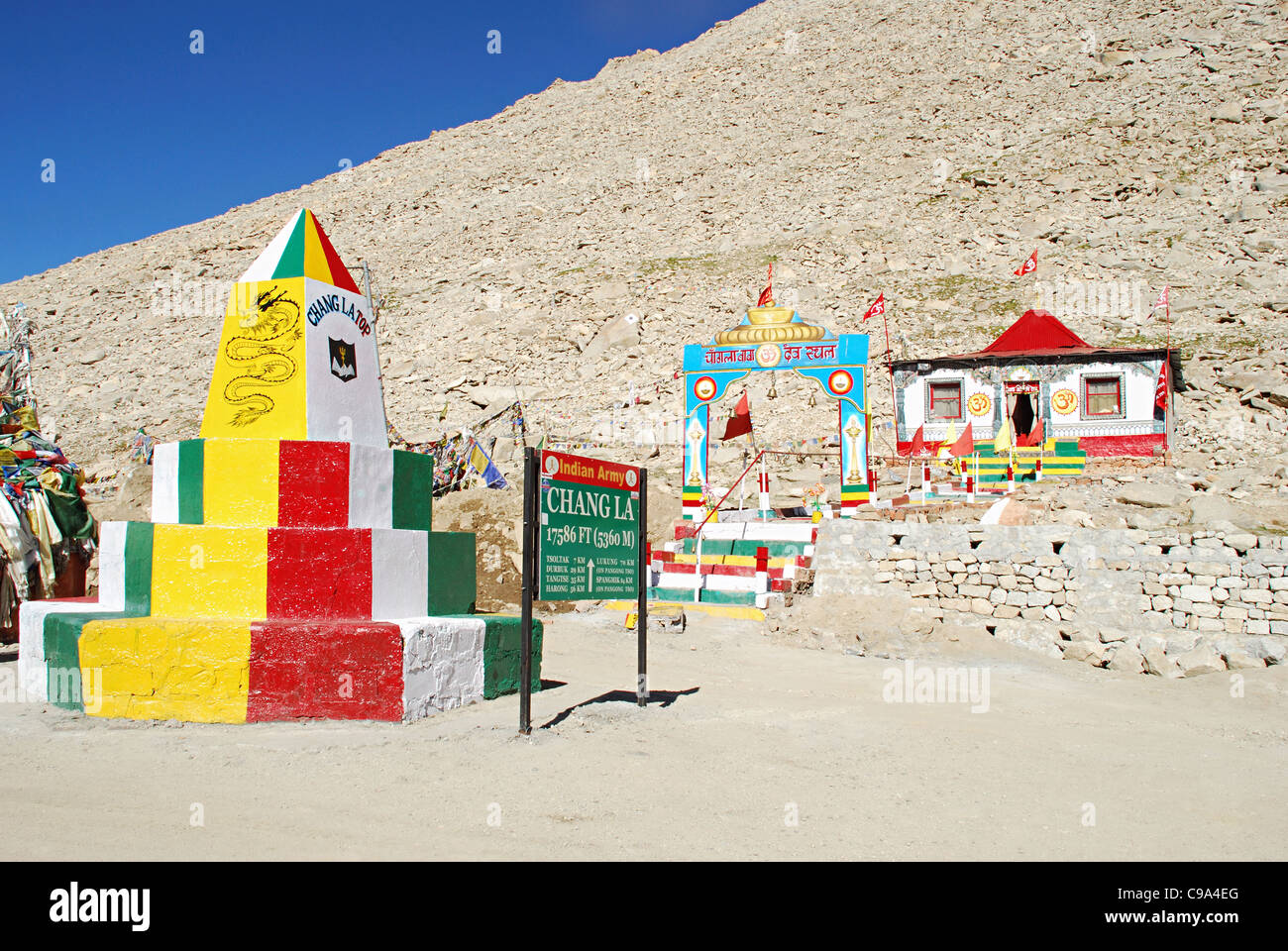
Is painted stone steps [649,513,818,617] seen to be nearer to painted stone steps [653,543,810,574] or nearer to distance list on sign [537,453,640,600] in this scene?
painted stone steps [653,543,810,574]

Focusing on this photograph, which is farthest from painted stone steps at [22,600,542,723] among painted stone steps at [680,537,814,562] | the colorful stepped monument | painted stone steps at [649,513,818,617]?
painted stone steps at [680,537,814,562]

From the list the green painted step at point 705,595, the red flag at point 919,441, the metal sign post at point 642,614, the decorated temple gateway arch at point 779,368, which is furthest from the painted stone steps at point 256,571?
the red flag at point 919,441

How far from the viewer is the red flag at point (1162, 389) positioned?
84.4 ft

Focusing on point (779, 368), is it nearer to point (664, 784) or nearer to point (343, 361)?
point (343, 361)

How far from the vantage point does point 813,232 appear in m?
43.3

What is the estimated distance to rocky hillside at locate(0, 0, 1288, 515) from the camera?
109ft

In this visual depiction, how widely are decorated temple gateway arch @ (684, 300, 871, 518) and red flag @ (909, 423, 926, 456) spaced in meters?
8.01

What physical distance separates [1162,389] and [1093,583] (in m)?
17.5

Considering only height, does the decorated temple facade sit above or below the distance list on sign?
above

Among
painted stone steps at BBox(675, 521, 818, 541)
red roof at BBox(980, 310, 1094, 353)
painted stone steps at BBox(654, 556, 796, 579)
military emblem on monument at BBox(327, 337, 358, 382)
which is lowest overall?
painted stone steps at BBox(654, 556, 796, 579)

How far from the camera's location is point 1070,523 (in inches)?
483

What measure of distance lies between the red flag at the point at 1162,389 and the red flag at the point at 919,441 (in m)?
6.29

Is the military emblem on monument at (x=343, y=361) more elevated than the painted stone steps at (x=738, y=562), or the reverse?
the military emblem on monument at (x=343, y=361)

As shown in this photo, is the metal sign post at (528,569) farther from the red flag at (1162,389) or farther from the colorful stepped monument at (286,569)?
the red flag at (1162,389)
